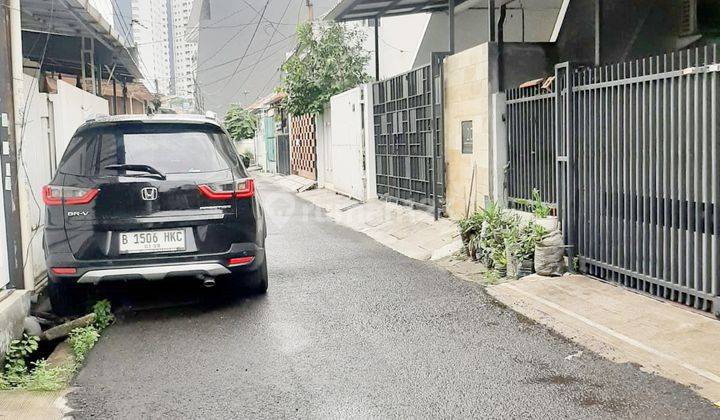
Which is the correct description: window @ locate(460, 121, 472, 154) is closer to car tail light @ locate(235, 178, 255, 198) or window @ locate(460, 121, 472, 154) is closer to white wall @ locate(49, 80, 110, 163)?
car tail light @ locate(235, 178, 255, 198)

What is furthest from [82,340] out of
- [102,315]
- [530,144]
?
[530,144]

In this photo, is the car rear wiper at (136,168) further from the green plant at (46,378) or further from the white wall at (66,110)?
the white wall at (66,110)

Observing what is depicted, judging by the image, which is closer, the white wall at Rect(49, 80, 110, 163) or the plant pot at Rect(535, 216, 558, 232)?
the plant pot at Rect(535, 216, 558, 232)

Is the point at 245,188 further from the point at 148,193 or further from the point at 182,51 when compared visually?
the point at 182,51

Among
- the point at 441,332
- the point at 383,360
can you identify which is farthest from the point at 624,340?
the point at 383,360

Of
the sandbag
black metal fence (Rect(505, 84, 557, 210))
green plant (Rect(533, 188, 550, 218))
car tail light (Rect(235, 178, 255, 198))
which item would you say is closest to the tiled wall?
black metal fence (Rect(505, 84, 557, 210))

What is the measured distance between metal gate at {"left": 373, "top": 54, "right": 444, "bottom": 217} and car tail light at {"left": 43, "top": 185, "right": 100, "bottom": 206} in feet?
23.3

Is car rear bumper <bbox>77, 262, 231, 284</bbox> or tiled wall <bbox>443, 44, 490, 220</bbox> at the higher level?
tiled wall <bbox>443, 44, 490, 220</bbox>

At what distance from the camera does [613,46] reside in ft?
35.9

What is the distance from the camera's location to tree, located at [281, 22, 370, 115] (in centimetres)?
2100

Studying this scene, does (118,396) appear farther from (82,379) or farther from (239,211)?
(239,211)

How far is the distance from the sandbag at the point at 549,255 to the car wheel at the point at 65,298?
450 centimetres

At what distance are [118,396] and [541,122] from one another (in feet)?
19.1

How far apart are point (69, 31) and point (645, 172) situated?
8.83m
